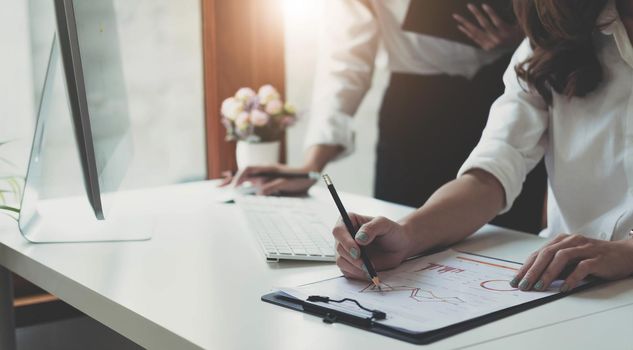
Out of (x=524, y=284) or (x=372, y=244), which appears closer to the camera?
(x=524, y=284)

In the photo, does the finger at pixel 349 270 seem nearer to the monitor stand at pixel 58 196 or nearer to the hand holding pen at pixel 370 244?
the hand holding pen at pixel 370 244

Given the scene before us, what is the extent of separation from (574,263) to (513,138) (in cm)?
43

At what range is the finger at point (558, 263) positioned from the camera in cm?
91

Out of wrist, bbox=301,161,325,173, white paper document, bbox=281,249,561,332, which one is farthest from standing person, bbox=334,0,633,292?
wrist, bbox=301,161,325,173

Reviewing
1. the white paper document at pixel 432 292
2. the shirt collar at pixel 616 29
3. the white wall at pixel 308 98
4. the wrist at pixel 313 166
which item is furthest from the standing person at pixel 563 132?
the white wall at pixel 308 98

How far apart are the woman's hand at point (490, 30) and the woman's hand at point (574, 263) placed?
3.57 ft

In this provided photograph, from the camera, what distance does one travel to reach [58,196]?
1587 millimetres

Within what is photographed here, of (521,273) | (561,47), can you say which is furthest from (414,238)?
(561,47)

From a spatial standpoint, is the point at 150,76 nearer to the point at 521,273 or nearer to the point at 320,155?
the point at 320,155

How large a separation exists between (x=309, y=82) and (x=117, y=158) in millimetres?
1327

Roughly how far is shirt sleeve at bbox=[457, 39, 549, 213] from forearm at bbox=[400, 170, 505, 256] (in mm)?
21

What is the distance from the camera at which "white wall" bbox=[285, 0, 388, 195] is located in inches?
96.4

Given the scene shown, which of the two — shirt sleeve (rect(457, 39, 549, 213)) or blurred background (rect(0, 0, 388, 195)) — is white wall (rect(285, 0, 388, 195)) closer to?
blurred background (rect(0, 0, 388, 195))

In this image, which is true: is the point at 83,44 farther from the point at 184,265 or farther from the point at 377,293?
the point at 377,293
